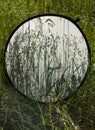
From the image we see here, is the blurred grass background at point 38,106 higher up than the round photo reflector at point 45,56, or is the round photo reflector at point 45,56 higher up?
the round photo reflector at point 45,56

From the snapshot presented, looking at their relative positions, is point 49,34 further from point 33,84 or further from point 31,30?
point 33,84

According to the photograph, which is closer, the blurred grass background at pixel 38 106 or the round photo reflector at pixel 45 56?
the blurred grass background at pixel 38 106

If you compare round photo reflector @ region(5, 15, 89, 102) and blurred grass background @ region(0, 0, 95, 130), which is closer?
blurred grass background @ region(0, 0, 95, 130)

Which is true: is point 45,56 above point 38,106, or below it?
above

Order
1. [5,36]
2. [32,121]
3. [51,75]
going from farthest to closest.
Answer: [5,36] → [51,75] → [32,121]

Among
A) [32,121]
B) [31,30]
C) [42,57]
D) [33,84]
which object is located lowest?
[32,121]

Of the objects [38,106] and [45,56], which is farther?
[45,56]

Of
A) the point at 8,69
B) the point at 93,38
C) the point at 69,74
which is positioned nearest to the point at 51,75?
the point at 69,74

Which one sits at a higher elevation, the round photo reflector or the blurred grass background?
the round photo reflector
